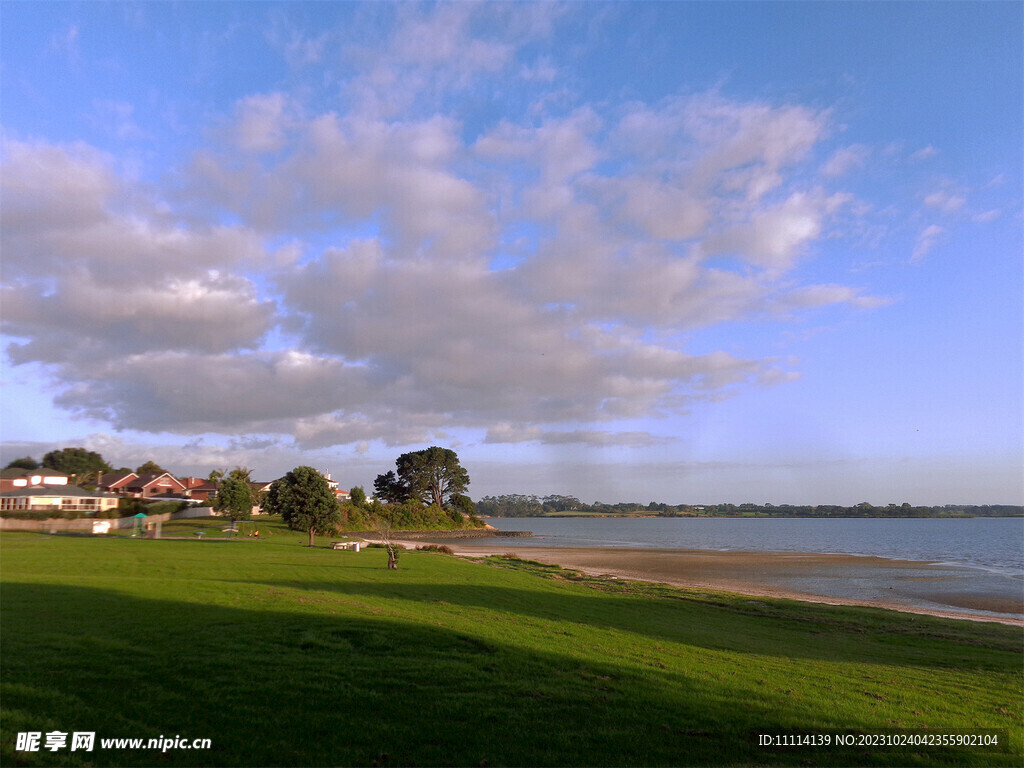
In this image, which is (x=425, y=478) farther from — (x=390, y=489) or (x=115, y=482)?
(x=115, y=482)

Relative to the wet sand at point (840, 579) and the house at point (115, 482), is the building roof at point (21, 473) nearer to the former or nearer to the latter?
the house at point (115, 482)

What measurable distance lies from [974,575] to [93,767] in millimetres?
70457

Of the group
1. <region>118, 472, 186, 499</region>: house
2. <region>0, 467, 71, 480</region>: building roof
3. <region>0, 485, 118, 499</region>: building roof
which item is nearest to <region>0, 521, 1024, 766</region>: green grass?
<region>0, 485, 118, 499</region>: building roof

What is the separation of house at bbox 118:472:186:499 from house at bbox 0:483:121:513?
70.3 feet

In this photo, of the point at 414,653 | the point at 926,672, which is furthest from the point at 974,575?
the point at 414,653

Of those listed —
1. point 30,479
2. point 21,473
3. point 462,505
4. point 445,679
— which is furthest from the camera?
point 462,505

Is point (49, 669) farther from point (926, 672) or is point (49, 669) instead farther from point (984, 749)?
point (926, 672)

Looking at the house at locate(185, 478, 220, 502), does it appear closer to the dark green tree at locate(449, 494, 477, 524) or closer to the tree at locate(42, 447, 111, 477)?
the tree at locate(42, 447, 111, 477)

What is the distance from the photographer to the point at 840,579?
5181cm

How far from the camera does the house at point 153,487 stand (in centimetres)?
11094

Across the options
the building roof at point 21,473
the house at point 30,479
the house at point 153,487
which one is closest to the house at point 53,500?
the house at point 30,479

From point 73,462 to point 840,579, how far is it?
500 ft

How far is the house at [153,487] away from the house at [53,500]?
2143cm

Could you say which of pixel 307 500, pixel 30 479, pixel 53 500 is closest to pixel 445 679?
pixel 307 500
